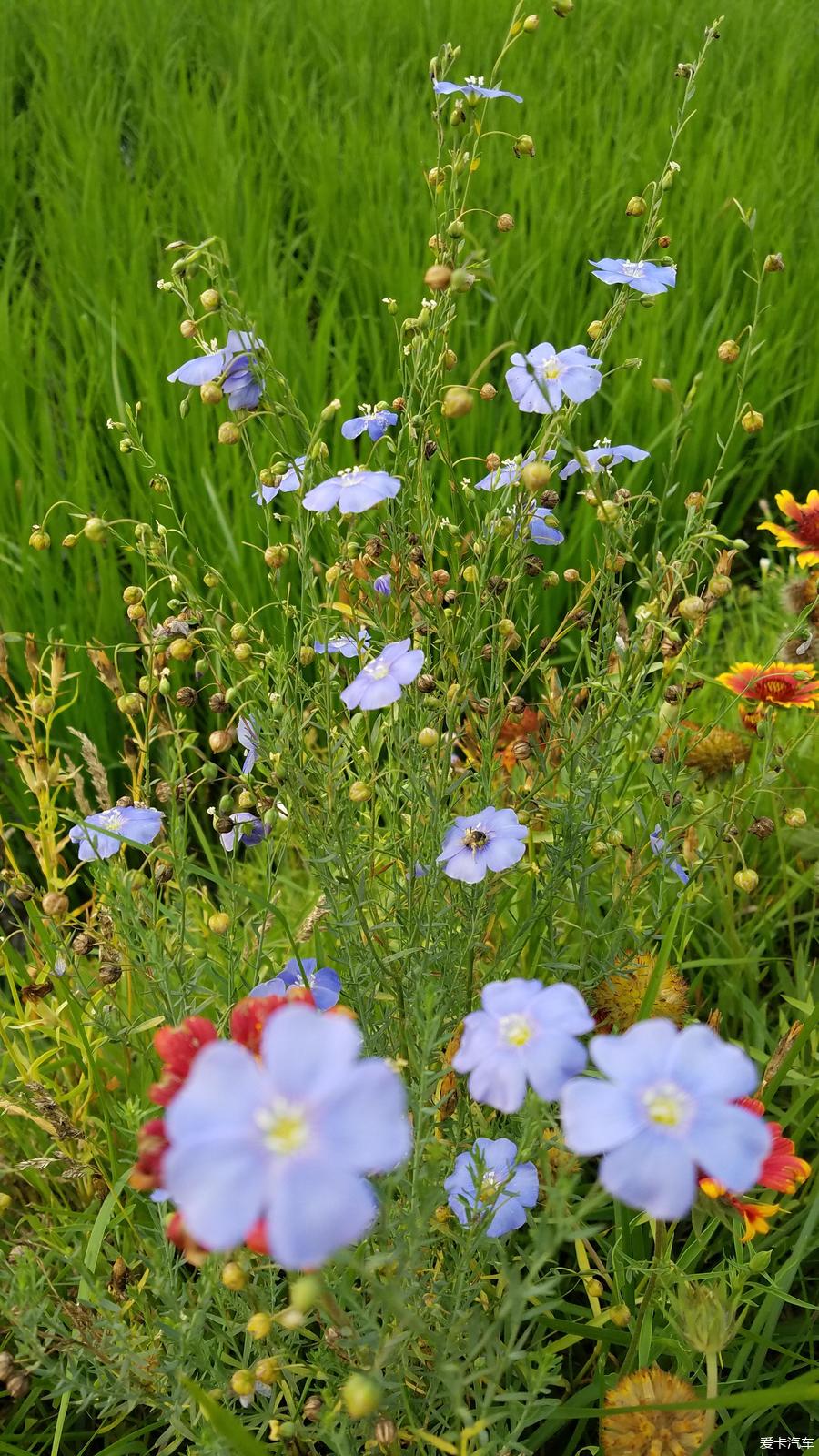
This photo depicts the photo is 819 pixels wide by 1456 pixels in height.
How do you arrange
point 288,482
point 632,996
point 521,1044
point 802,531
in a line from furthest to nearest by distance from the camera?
point 802,531 → point 632,996 → point 288,482 → point 521,1044

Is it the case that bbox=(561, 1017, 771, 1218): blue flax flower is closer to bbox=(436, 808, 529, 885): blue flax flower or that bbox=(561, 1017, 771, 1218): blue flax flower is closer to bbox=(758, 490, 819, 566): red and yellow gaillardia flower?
bbox=(436, 808, 529, 885): blue flax flower

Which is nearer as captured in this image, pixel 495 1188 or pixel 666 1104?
pixel 666 1104

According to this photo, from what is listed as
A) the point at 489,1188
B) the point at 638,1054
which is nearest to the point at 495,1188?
the point at 489,1188

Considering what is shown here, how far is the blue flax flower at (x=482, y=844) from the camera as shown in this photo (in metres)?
0.96

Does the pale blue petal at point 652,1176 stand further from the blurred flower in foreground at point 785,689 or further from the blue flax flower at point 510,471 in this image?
the blurred flower in foreground at point 785,689

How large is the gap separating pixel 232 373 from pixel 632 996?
776 mm

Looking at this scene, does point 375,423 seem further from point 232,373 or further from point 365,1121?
point 365,1121

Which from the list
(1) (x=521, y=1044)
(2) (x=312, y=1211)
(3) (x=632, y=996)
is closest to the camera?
(2) (x=312, y=1211)

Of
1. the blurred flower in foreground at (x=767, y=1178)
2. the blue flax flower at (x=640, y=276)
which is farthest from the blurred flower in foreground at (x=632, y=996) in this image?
the blue flax flower at (x=640, y=276)

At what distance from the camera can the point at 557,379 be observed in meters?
1.04

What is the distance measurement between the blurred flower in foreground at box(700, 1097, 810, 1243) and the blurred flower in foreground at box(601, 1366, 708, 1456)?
0.44ft

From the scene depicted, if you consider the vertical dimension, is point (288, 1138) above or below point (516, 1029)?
above

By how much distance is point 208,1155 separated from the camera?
46 centimetres

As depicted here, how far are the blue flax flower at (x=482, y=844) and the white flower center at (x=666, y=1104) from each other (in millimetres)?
421
